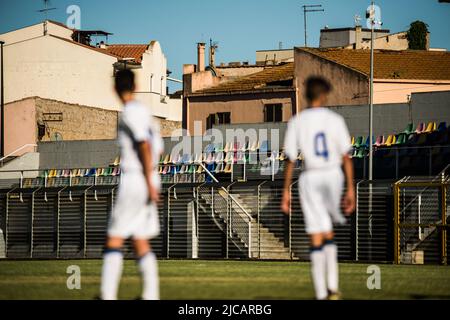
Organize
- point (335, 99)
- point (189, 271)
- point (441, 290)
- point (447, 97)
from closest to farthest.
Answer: point (441, 290) < point (189, 271) < point (447, 97) < point (335, 99)

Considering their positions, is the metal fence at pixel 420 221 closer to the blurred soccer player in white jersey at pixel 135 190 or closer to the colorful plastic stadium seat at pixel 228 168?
the colorful plastic stadium seat at pixel 228 168

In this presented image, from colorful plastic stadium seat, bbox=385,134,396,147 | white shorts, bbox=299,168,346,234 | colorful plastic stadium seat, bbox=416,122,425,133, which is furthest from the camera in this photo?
colorful plastic stadium seat, bbox=385,134,396,147

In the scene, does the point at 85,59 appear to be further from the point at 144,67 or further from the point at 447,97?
the point at 447,97

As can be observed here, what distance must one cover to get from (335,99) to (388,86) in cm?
271

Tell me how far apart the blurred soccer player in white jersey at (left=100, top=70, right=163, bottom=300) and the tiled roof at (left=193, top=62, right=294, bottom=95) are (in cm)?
4816

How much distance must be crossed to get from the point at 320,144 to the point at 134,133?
1762 millimetres

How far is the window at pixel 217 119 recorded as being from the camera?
198 ft

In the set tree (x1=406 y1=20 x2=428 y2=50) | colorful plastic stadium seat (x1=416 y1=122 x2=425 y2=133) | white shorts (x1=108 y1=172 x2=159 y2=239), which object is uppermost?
tree (x1=406 y1=20 x2=428 y2=50)

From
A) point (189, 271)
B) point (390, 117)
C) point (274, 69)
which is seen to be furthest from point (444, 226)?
point (274, 69)

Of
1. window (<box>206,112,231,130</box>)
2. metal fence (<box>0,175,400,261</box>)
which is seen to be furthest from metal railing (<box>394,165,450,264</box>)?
window (<box>206,112,231,130</box>)

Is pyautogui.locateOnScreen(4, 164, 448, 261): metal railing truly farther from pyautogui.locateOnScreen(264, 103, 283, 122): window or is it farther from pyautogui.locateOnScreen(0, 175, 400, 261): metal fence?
pyautogui.locateOnScreen(264, 103, 283, 122): window

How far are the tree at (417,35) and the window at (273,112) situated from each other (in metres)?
18.3

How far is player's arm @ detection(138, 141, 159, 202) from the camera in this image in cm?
957

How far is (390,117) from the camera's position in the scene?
45.1 meters
